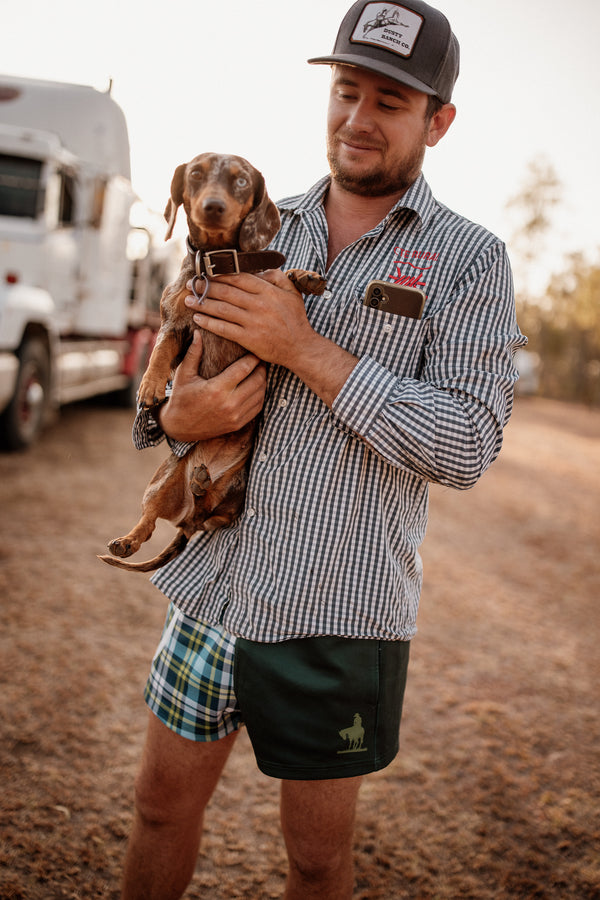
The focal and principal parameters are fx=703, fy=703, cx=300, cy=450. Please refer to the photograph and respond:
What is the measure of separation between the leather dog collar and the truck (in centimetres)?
547

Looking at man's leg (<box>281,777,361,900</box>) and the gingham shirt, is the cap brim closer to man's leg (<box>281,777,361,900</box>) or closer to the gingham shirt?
the gingham shirt

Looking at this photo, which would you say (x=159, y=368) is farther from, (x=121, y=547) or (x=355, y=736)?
(x=355, y=736)

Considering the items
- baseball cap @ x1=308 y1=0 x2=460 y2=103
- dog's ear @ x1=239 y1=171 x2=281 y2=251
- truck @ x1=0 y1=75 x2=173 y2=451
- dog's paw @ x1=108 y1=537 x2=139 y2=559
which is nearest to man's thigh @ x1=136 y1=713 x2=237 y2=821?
dog's paw @ x1=108 y1=537 x2=139 y2=559

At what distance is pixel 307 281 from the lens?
1.76 m

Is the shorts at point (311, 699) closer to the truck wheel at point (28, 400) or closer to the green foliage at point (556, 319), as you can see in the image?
the truck wheel at point (28, 400)

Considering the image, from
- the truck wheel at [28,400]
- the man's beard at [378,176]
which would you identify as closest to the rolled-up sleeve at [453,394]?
the man's beard at [378,176]

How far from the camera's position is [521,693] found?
13.7ft

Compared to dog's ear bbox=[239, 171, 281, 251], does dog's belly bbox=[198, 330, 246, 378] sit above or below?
below

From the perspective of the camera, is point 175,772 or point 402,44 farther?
point 175,772

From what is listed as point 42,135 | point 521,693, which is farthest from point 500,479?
point 42,135

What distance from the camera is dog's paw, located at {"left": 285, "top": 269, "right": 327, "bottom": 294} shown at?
175 centimetres

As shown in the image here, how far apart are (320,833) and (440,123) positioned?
184 centimetres

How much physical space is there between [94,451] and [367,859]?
680 centimetres

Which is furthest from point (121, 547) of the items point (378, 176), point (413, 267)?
point (378, 176)
